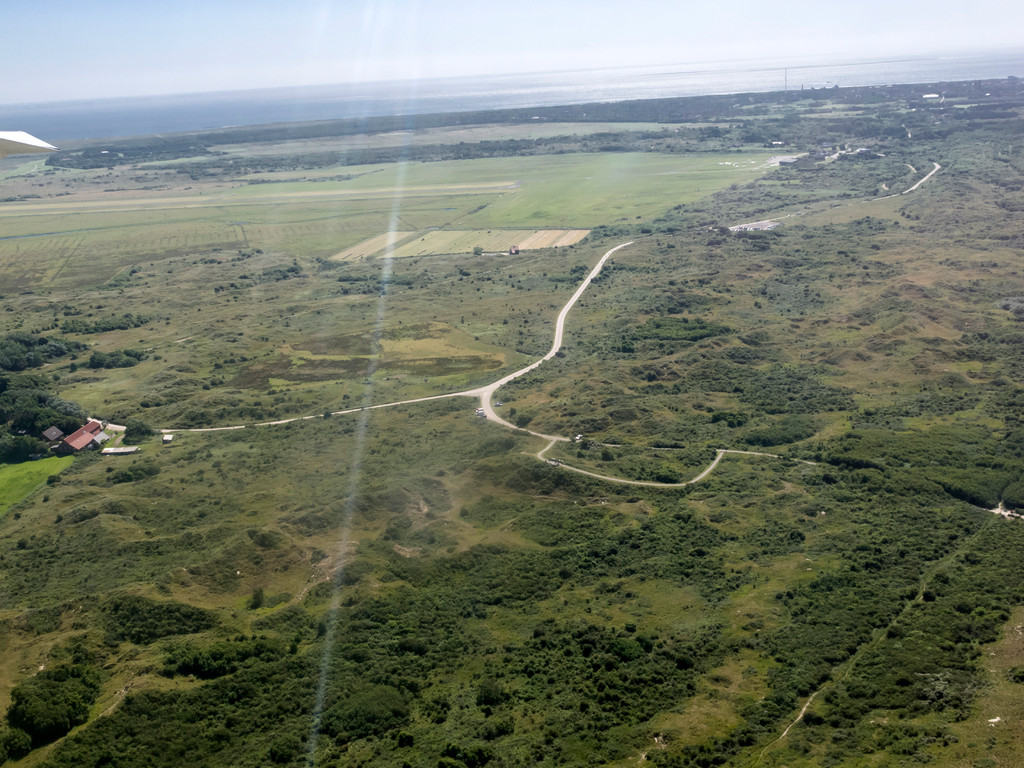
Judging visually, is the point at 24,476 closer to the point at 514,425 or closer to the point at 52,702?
the point at 52,702

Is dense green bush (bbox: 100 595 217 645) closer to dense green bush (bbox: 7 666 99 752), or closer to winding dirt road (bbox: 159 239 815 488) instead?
dense green bush (bbox: 7 666 99 752)

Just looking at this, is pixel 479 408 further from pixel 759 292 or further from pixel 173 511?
pixel 759 292

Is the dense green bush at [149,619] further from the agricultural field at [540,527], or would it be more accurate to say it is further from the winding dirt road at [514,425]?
the winding dirt road at [514,425]

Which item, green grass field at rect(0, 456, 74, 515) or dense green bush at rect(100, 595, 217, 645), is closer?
dense green bush at rect(100, 595, 217, 645)

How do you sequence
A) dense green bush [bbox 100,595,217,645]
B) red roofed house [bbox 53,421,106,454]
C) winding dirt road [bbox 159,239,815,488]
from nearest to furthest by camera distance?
dense green bush [bbox 100,595,217,645] < winding dirt road [bbox 159,239,815,488] < red roofed house [bbox 53,421,106,454]

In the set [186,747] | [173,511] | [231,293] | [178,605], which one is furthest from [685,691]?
[231,293]

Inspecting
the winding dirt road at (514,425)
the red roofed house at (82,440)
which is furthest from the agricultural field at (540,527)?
the red roofed house at (82,440)

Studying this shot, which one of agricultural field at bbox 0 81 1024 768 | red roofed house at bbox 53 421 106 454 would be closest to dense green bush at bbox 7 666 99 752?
agricultural field at bbox 0 81 1024 768
